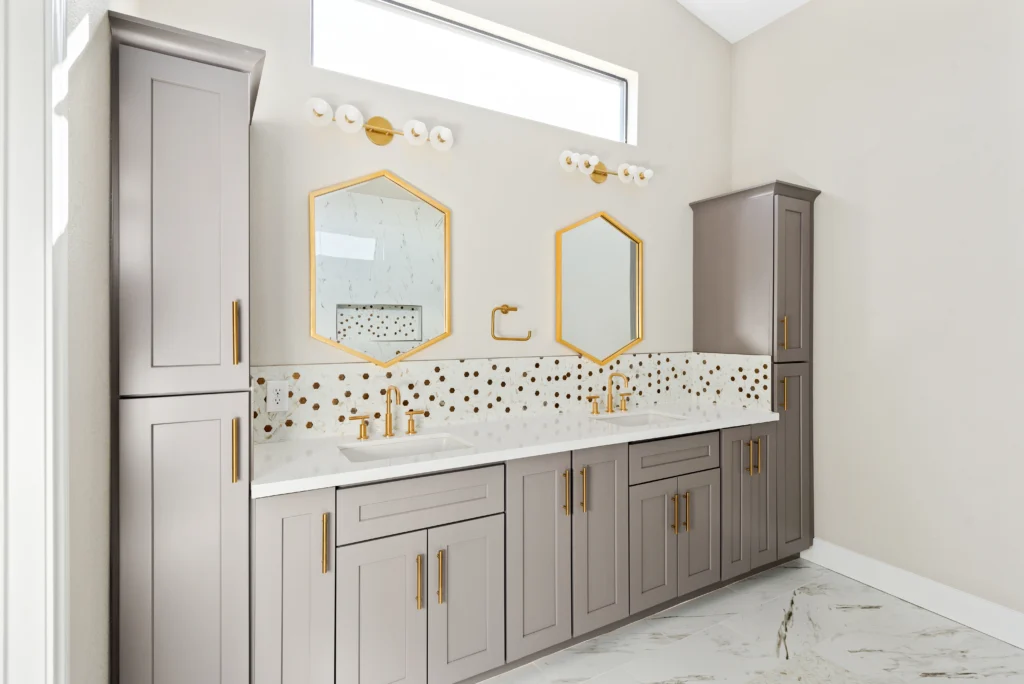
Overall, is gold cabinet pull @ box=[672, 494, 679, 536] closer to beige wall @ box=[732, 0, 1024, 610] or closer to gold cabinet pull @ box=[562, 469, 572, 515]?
gold cabinet pull @ box=[562, 469, 572, 515]

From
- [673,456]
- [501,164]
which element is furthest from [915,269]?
[501,164]

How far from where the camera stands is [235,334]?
5.02ft

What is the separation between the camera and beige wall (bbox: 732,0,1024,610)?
2.27 meters

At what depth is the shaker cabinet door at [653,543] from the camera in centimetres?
226

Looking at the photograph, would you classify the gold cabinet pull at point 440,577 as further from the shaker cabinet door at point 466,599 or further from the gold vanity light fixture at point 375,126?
the gold vanity light fixture at point 375,126

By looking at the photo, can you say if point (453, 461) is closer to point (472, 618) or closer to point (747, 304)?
point (472, 618)

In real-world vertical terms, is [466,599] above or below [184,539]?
below

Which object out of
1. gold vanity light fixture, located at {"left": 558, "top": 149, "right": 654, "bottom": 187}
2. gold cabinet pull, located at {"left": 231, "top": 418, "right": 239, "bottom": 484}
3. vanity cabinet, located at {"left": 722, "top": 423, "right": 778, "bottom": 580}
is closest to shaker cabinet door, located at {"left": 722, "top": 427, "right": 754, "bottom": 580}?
vanity cabinet, located at {"left": 722, "top": 423, "right": 778, "bottom": 580}

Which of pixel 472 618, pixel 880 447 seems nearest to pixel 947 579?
pixel 880 447

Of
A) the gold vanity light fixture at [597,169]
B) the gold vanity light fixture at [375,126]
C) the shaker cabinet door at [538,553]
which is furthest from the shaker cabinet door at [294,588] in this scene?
the gold vanity light fixture at [597,169]

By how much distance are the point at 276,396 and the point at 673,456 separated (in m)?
1.71

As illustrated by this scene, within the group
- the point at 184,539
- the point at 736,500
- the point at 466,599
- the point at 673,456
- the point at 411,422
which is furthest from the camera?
the point at 736,500

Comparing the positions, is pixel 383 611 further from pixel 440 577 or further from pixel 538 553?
pixel 538 553

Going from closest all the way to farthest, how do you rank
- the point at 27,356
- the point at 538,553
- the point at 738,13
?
the point at 27,356
the point at 538,553
the point at 738,13
